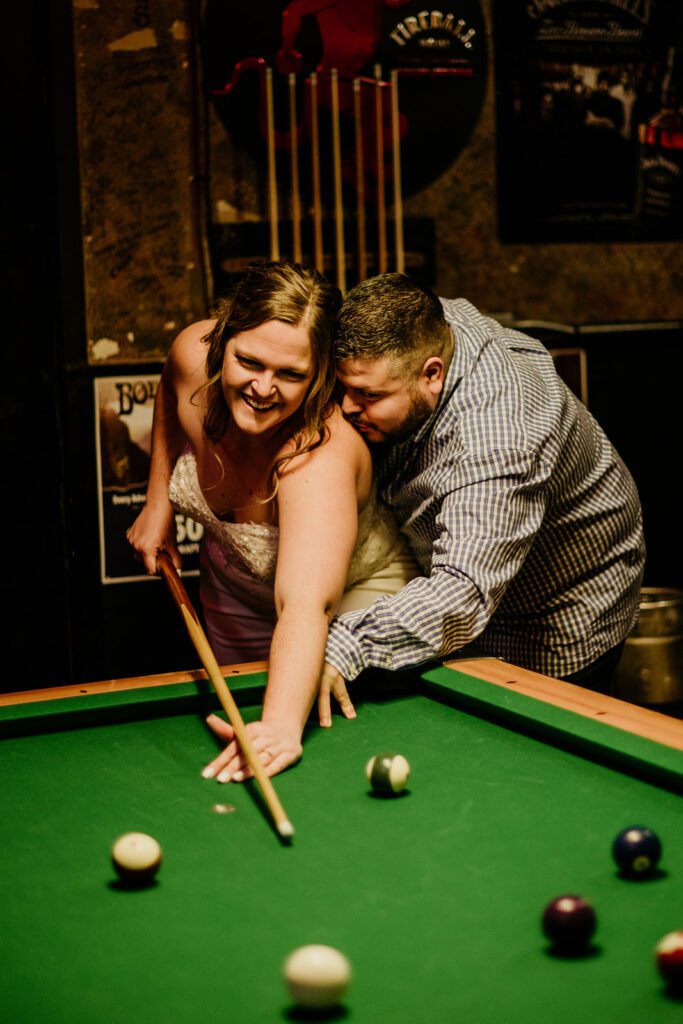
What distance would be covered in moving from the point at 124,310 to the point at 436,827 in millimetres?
2968

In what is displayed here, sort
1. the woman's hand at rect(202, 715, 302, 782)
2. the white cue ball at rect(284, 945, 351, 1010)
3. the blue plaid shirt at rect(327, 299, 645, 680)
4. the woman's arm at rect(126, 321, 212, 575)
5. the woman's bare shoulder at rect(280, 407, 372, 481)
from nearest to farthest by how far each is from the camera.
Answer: the white cue ball at rect(284, 945, 351, 1010) < the woman's hand at rect(202, 715, 302, 782) < the blue plaid shirt at rect(327, 299, 645, 680) < the woman's bare shoulder at rect(280, 407, 372, 481) < the woman's arm at rect(126, 321, 212, 575)

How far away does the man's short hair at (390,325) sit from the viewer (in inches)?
91.7

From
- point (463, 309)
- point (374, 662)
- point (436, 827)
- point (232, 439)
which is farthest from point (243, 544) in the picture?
point (436, 827)

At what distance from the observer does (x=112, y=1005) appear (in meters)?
1.08

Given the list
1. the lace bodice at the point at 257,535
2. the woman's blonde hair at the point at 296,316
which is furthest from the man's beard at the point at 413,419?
the lace bodice at the point at 257,535

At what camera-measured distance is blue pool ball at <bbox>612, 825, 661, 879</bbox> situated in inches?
51.1

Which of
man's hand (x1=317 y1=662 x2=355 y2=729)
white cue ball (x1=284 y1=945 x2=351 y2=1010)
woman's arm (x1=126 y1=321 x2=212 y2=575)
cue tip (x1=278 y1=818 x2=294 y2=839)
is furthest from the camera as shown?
woman's arm (x1=126 y1=321 x2=212 y2=575)

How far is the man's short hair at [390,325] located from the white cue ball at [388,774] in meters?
0.97

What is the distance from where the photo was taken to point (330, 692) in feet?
6.76

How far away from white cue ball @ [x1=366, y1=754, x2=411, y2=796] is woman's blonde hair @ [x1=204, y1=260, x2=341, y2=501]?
0.83 metres

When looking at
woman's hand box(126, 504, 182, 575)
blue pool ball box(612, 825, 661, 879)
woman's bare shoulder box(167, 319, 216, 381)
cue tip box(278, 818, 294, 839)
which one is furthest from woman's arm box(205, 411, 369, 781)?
woman's hand box(126, 504, 182, 575)

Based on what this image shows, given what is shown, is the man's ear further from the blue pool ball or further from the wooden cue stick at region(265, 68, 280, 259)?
the wooden cue stick at region(265, 68, 280, 259)

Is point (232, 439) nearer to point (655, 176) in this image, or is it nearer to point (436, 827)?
point (436, 827)

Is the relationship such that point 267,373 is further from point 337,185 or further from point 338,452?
point 337,185
